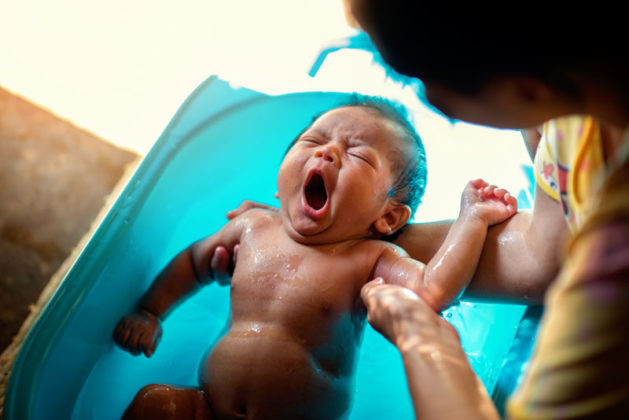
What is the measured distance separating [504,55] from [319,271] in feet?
2.22

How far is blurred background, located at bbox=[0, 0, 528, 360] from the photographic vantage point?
157 centimetres

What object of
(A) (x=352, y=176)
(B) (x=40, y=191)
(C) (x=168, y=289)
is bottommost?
(B) (x=40, y=191)

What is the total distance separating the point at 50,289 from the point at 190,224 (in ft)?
1.52

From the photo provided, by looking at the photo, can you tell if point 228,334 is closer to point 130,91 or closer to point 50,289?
point 50,289

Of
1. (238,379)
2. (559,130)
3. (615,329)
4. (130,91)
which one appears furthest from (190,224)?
(615,329)

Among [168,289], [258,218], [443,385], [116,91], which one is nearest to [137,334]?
[168,289]

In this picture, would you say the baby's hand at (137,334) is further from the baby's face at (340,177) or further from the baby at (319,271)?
the baby's face at (340,177)

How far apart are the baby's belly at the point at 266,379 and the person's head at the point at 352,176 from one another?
0.74ft

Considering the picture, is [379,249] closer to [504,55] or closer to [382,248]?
[382,248]

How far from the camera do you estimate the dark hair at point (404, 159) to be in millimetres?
1161

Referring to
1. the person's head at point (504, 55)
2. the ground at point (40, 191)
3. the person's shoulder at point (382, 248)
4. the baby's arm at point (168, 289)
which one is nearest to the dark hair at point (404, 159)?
the person's shoulder at point (382, 248)

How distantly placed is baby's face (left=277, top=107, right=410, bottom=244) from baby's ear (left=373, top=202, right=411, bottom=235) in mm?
18

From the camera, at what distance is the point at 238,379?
3.29 ft

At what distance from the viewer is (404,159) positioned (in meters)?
1.17
